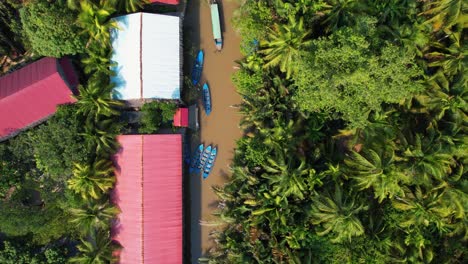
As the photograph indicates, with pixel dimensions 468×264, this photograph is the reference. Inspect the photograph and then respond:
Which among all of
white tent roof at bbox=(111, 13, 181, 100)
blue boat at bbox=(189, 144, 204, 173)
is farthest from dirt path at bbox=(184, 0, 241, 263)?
white tent roof at bbox=(111, 13, 181, 100)

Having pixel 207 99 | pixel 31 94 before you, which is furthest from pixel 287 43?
pixel 31 94

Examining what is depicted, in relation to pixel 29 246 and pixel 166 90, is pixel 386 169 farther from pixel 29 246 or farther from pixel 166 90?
pixel 29 246

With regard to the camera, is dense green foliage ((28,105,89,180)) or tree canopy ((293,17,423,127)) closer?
tree canopy ((293,17,423,127))

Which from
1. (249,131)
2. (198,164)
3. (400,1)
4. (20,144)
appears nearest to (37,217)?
(20,144)

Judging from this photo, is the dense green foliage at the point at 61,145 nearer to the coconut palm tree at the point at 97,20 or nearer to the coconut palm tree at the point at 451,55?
the coconut palm tree at the point at 97,20

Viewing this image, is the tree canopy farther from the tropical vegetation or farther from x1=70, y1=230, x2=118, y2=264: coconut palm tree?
x1=70, y1=230, x2=118, y2=264: coconut palm tree

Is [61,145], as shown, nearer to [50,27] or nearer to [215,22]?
[50,27]
